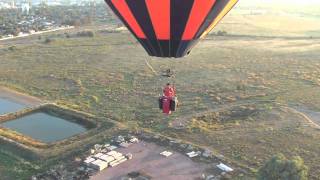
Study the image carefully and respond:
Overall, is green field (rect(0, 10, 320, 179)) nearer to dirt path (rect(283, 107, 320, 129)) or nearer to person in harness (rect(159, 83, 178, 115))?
dirt path (rect(283, 107, 320, 129))

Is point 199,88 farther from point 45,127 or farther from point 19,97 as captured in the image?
point 19,97

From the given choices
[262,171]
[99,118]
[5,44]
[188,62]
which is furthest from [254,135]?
[5,44]

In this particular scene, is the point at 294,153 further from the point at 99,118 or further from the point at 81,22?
the point at 81,22

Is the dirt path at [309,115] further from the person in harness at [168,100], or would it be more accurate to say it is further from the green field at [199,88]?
the person in harness at [168,100]

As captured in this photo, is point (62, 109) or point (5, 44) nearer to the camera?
point (62, 109)

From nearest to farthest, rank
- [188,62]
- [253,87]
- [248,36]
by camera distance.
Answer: [253,87], [188,62], [248,36]

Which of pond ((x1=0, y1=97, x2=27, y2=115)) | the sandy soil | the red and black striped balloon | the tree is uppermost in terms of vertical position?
the red and black striped balloon

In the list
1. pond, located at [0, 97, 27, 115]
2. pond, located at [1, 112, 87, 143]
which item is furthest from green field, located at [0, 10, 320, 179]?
pond, located at [0, 97, 27, 115]

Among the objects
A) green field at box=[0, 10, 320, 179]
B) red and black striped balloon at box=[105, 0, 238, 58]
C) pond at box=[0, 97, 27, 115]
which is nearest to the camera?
red and black striped balloon at box=[105, 0, 238, 58]
